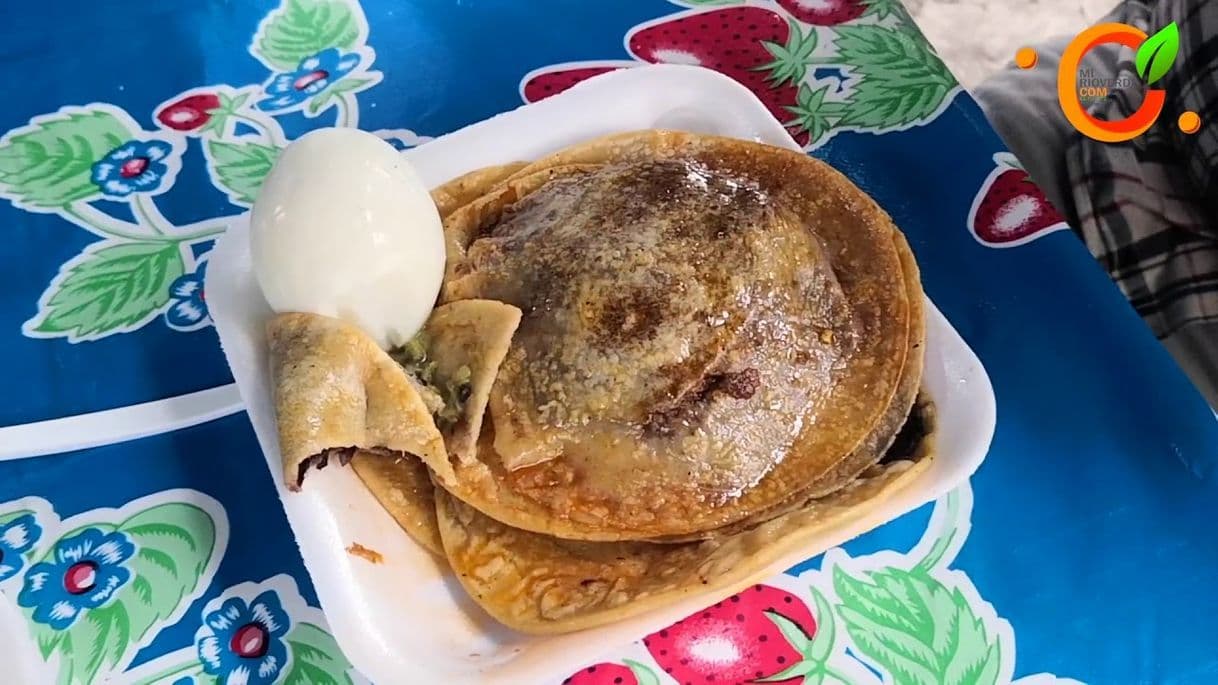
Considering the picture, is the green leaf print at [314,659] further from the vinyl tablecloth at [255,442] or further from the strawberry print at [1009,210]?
the strawberry print at [1009,210]

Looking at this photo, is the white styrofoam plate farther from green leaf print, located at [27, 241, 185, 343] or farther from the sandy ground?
the sandy ground

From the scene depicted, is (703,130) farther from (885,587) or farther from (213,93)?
(213,93)

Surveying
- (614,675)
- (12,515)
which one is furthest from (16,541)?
(614,675)

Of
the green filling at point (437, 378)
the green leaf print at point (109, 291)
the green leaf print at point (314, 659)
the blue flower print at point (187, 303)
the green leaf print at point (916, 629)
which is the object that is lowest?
the green leaf print at point (314, 659)

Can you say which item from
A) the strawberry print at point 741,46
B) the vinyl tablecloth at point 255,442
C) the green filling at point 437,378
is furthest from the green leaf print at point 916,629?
the strawberry print at point 741,46

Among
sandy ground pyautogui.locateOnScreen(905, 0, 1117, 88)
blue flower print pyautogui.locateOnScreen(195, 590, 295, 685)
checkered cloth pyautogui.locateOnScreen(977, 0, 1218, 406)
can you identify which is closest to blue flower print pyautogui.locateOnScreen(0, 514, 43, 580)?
blue flower print pyautogui.locateOnScreen(195, 590, 295, 685)

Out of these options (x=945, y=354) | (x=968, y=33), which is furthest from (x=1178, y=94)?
(x=968, y=33)
